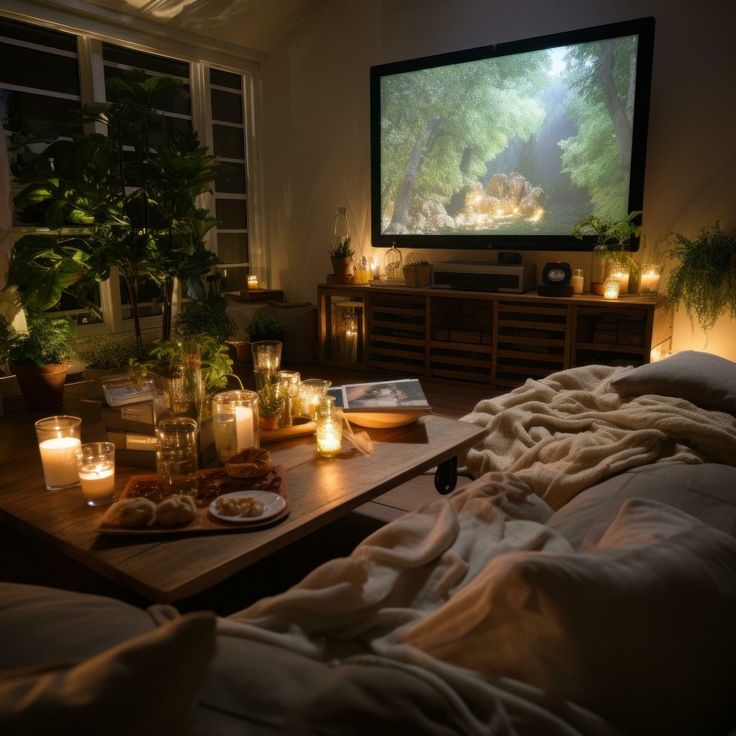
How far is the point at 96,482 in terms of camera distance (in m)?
1.48

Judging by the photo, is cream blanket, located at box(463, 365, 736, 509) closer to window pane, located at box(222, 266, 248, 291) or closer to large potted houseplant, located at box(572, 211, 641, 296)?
large potted houseplant, located at box(572, 211, 641, 296)

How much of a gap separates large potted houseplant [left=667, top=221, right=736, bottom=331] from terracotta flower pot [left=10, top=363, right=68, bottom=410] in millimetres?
3280

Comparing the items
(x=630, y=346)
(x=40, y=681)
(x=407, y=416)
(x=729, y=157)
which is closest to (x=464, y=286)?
(x=630, y=346)

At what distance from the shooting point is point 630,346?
150 inches

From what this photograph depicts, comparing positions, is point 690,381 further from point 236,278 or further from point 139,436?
point 236,278

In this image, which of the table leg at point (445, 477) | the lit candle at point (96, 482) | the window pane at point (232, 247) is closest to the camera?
the lit candle at point (96, 482)

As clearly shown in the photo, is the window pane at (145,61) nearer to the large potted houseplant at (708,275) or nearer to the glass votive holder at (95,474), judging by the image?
the large potted houseplant at (708,275)

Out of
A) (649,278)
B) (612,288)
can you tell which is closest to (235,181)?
(612,288)

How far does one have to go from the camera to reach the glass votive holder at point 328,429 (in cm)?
183

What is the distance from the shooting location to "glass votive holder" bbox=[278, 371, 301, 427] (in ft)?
6.52

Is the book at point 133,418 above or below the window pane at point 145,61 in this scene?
below

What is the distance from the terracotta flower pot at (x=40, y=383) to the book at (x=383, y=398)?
1.63 meters

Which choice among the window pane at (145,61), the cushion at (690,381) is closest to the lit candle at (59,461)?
the cushion at (690,381)

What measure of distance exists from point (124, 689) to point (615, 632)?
17.7 inches
